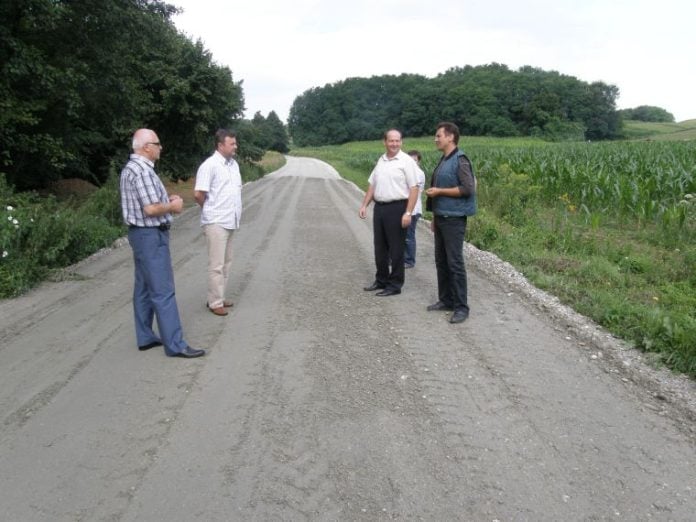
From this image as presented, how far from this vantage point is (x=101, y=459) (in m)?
3.26

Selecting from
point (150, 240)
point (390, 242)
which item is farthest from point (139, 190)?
point (390, 242)

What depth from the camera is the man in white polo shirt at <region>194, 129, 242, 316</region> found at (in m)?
5.81

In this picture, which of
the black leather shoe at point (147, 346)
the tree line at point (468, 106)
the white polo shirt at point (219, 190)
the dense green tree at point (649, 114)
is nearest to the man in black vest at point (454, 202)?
the white polo shirt at point (219, 190)

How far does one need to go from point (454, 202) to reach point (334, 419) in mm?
3039

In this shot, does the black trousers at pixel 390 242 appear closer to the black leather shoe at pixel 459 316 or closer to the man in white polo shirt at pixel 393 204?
the man in white polo shirt at pixel 393 204

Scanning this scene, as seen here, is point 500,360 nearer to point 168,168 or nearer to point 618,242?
point 618,242

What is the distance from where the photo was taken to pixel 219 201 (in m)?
5.91

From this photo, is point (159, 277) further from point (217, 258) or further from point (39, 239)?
point (39, 239)

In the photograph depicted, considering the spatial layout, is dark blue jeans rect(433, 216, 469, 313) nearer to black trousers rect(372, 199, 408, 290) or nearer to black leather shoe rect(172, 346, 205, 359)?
black trousers rect(372, 199, 408, 290)

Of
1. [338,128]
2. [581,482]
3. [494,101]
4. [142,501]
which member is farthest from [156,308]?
[338,128]

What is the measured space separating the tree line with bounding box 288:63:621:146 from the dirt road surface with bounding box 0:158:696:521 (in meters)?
96.6

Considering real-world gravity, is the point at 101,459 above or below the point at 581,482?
above

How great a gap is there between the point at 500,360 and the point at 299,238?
7.03 m

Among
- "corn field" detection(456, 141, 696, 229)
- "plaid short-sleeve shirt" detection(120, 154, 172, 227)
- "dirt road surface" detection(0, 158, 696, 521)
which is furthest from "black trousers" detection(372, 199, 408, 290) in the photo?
"corn field" detection(456, 141, 696, 229)
